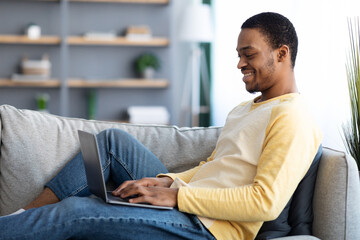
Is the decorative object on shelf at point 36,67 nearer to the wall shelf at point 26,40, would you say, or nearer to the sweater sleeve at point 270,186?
the wall shelf at point 26,40

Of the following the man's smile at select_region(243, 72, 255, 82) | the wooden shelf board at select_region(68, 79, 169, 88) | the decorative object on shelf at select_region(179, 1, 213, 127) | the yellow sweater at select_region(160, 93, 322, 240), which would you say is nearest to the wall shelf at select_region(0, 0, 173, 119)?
the wooden shelf board at select_region(68, 79, 169, 88)

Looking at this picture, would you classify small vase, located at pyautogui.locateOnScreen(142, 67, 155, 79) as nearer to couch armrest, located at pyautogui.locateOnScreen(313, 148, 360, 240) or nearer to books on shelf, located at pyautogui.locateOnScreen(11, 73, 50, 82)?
books on shelf, located at pyautogui.locateOnScreen(11, 73, 50, 82)

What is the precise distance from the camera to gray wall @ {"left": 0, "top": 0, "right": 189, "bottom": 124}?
4910 mm

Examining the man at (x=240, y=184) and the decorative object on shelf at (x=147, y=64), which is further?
the decorative object on shelf at (x=147, y=64)

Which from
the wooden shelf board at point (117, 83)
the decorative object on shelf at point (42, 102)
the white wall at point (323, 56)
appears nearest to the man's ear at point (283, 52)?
the white wall at point (323, 56)

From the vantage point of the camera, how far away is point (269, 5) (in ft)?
10.7

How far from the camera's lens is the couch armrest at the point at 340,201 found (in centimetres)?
157

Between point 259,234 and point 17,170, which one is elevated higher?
point 17,170

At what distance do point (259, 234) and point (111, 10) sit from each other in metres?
3.78

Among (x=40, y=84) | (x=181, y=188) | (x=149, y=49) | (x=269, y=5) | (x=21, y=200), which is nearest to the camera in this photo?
(x=181, y=188)

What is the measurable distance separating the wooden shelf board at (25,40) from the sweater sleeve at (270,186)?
360 cm

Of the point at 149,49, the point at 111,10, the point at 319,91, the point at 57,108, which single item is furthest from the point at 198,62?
the point at 319,91

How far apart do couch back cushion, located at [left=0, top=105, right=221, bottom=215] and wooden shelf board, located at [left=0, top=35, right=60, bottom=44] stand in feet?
9.18

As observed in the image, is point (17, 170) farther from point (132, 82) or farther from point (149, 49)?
point (149, 49)
